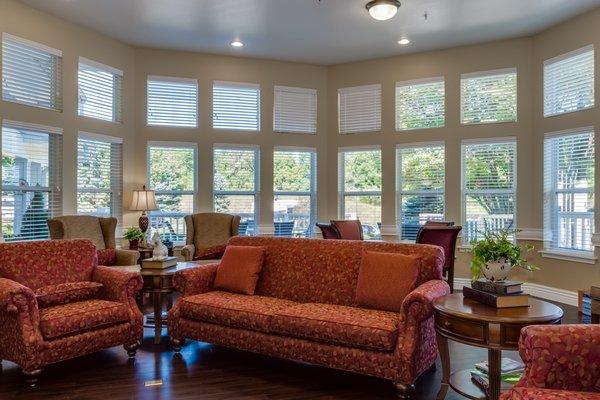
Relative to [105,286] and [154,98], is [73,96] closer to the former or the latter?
[154,98]

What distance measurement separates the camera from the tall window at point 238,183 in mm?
6906

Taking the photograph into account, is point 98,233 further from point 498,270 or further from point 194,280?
point 498,270

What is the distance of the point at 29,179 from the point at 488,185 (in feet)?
19.4

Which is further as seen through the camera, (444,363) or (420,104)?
(420,104)

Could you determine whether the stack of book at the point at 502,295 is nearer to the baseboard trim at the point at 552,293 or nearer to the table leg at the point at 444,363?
the table leg at the point at 444,363

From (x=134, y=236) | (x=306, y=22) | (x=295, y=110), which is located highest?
(x=306, y=22)

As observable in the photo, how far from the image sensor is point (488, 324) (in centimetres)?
226

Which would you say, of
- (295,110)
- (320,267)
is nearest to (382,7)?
(320,267)

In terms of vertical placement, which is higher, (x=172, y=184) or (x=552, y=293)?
(x=172, y=184)

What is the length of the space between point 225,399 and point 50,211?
3.84m

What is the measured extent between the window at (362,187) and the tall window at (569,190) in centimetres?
232

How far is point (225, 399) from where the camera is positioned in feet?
9.54

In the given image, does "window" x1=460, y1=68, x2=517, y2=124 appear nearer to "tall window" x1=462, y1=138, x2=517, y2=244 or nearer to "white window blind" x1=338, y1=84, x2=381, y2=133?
"tall window" x1=462, y1=138, x2=517, y2=244

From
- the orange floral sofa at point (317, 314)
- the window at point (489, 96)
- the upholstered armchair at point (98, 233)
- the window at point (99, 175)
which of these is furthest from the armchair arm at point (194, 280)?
the window at point (489, 96)
